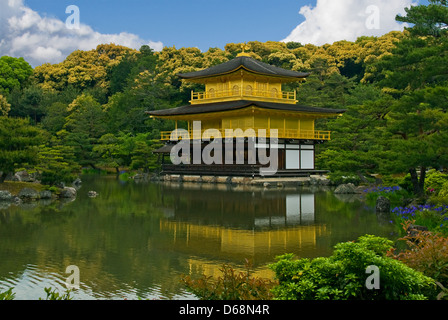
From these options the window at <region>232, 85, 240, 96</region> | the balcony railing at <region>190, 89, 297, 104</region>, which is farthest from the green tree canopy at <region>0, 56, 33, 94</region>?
the window at <region>232, 85, 240, 96</region>

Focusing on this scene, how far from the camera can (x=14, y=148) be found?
22.0 meters

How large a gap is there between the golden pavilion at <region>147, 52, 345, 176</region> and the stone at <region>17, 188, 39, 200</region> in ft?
48.3

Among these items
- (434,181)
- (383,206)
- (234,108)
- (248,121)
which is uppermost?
(234,108)

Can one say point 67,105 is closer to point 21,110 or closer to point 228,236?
point 21,110

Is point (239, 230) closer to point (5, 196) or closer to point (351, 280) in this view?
point (351, 280)

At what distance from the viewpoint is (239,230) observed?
518 inches

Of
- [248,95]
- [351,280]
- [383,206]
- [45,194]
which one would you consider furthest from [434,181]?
[248,95]

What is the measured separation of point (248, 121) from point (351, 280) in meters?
30.9

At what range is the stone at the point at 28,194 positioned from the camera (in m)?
21.7

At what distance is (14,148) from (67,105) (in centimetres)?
3875

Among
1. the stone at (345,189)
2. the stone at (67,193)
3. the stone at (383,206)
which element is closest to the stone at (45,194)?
the stone at (67,193)

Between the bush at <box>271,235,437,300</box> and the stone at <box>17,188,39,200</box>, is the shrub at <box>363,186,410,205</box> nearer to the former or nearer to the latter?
the bush at <box>271,235,437,300</box>

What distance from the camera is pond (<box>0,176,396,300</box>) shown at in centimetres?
798
